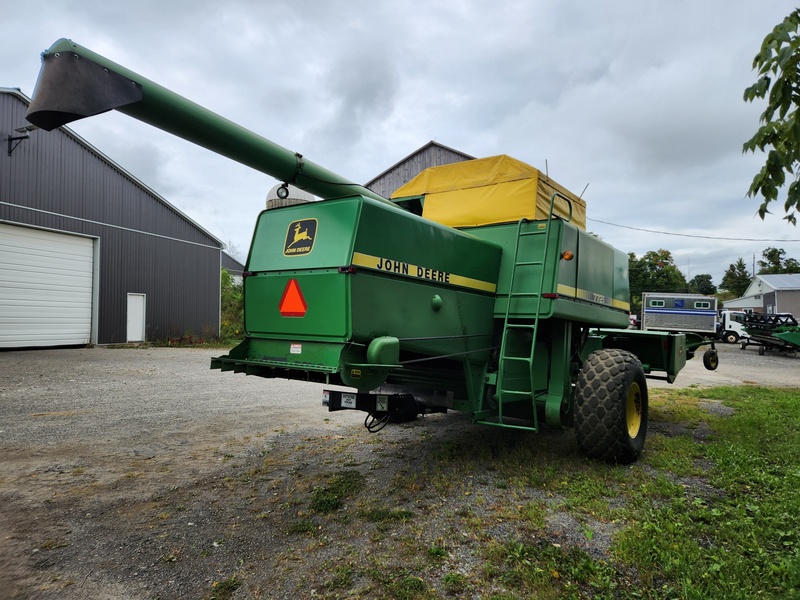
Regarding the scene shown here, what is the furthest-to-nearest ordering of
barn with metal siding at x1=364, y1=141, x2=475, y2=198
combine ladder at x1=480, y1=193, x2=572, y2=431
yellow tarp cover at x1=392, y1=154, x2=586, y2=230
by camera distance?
barn with metal siding at x1=364, y1=141, x2=475, y2=198
yellow tarp cover at x1=392, y1=154, x2=586, y2=230
combine ladder at x1=480, y1=193, x2=572, y2=431

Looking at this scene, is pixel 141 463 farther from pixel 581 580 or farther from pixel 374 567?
pixel 581 580

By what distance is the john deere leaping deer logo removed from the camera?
13.5ft

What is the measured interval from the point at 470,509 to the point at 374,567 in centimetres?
109

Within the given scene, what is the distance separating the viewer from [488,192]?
546cm

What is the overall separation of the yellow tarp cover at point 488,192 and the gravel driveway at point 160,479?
2661mm

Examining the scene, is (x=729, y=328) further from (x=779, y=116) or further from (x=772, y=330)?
(x=779, y=116)

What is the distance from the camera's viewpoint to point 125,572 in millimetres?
3004

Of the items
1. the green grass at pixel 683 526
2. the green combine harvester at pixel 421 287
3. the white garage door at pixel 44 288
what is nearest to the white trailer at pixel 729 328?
the green grass at pixel 683 526

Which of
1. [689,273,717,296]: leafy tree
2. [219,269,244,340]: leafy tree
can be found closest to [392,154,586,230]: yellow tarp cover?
[219,269,244,340]: leafy tree

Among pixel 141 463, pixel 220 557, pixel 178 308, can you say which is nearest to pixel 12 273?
pixel 178 308

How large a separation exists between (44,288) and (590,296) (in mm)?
16643

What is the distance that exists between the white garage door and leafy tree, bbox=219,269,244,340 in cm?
694

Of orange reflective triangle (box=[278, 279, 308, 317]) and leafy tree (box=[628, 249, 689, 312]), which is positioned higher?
leafy tree (box=[628, 249, 689, 312])

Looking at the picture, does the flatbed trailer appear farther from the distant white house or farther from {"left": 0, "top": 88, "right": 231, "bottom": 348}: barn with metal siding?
{"left": 0, "top": 88, "right": 231, "bottom": 348}: barn with metal siding
